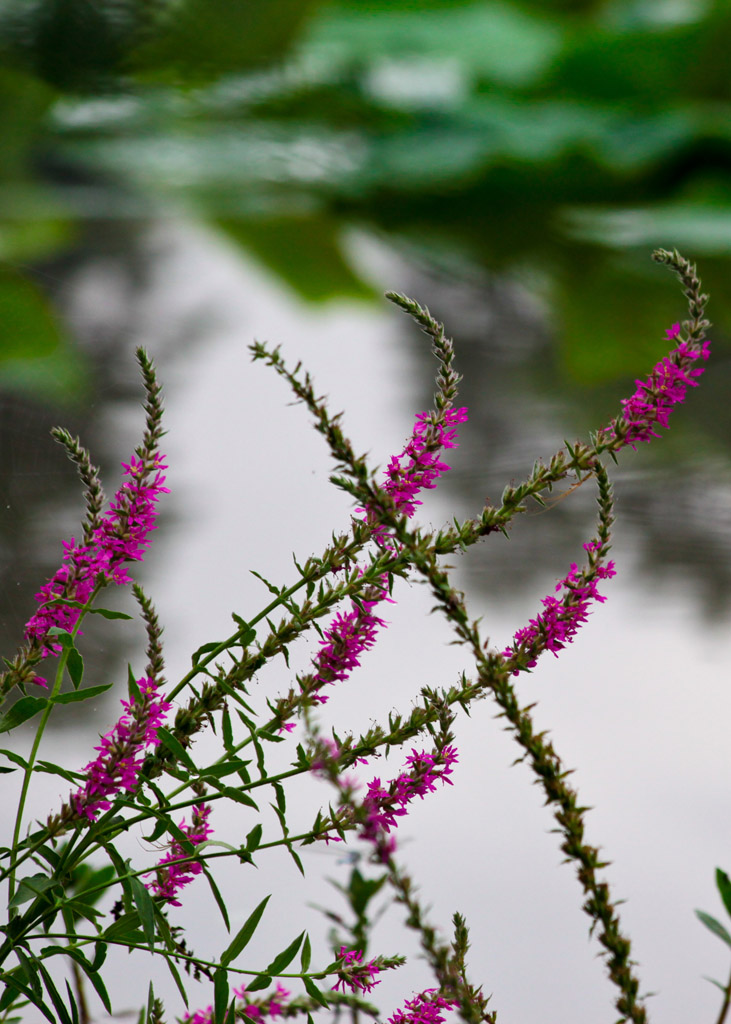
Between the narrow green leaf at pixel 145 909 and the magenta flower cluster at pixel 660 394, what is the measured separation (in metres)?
0.15

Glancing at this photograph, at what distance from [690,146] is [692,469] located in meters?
1.40

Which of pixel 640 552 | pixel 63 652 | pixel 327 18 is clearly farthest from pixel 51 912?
pixel 327 18

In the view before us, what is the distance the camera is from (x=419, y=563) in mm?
197

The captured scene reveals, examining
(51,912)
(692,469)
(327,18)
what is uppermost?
(327,18)

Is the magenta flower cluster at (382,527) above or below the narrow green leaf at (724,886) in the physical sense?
above

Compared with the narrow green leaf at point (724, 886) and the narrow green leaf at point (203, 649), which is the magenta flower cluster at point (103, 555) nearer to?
the narrow green leaf at point (203, 649)

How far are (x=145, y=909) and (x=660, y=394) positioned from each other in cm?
17

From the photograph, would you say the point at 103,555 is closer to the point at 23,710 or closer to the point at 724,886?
the point at 23,710

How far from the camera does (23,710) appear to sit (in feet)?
0.85

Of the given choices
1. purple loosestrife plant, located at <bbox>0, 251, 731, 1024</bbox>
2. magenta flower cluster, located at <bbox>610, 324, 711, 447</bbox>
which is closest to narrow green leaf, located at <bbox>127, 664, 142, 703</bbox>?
purple loosestrife plant, located at <bbox>0, 251, 731, 1024</bbox>

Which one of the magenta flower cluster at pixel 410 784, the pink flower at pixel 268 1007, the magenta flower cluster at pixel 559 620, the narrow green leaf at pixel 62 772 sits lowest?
the pink flower at pixel 268 1007

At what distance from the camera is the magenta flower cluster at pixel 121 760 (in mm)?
246

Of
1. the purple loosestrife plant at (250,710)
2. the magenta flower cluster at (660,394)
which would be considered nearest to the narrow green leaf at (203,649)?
the purple loosestrife plant at (250,710)

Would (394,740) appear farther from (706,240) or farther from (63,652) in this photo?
(706,240)
